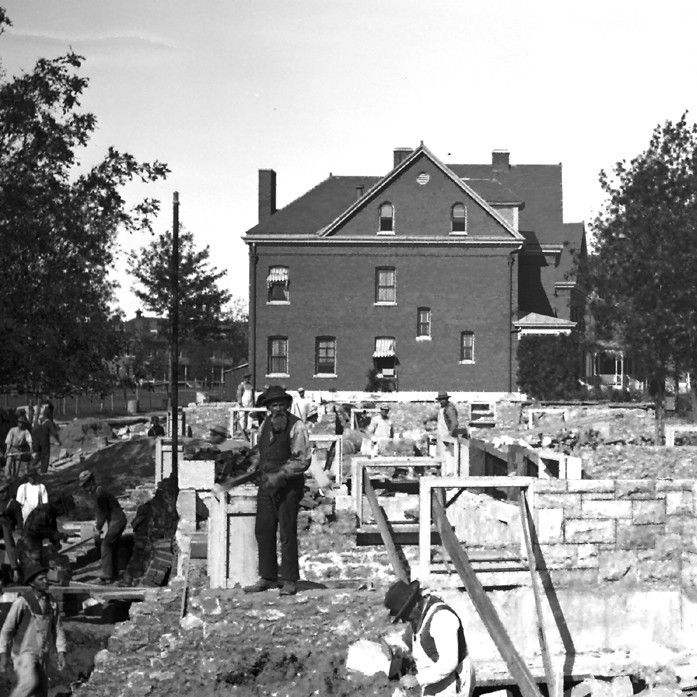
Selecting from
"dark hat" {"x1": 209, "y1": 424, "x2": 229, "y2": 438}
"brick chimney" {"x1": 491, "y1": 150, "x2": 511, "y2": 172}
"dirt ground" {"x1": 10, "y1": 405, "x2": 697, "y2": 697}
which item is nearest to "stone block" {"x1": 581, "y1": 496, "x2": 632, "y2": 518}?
"dirt ground" {"x1": 10, "y1": 405, "x2": 697, "y2": 697}

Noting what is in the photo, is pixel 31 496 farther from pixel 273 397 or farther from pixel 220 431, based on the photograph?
pixel 220 431

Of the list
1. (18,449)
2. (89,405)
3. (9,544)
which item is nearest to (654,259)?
(18,449)

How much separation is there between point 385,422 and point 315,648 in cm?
1309

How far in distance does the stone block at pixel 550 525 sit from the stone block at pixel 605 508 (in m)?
0.21

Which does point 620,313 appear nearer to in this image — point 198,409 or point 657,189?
point 657,189

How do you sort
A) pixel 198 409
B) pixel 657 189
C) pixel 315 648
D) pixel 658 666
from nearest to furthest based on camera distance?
pixel 315 648 → pixel 658 666 → pixel 198 409 → pixel 657 189

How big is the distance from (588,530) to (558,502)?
0.33 metres

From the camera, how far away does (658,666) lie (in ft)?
27.4

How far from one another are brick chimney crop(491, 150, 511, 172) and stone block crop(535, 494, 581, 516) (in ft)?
177

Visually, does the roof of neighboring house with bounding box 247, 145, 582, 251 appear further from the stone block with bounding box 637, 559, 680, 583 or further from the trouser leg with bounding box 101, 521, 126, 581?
the stone block with bounding box 637, 559, 680, 583

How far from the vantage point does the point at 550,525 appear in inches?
328

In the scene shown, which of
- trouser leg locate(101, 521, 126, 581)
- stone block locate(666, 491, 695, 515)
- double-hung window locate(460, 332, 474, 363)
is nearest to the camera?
stone block locate(666, 491, 695, 515)

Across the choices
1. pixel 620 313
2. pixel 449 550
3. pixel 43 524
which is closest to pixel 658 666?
pixel 449 550

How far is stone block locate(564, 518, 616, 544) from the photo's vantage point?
8367 mm
